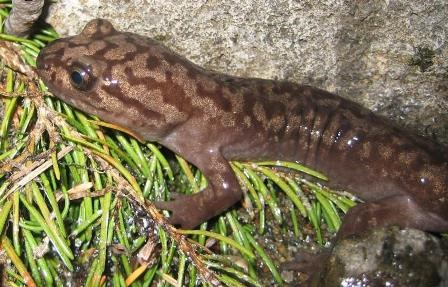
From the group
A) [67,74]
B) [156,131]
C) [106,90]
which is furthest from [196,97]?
[67,74]

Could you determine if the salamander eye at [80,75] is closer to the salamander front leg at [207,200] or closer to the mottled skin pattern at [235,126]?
the mottled skin pattern at [235,126]

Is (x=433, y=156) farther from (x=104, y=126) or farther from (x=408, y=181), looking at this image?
(x=104, y=126)

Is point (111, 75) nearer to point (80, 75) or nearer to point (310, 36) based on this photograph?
point (80, 75)

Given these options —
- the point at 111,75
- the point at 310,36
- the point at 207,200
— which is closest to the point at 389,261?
the point at 207,200

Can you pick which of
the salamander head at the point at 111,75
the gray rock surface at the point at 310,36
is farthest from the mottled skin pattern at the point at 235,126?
the gray rock surface at the point at 310,36

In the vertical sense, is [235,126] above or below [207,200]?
above

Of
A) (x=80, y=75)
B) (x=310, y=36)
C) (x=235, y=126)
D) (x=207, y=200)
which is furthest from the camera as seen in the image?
(x=235, y=126)
